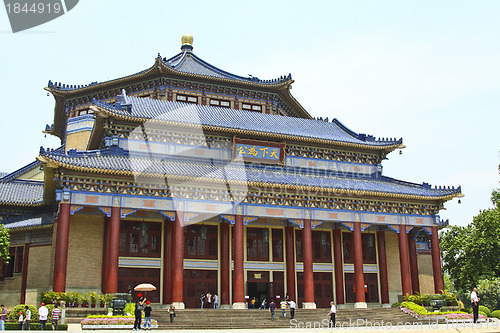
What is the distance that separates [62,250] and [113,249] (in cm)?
243

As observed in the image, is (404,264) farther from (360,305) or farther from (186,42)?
(186,42)

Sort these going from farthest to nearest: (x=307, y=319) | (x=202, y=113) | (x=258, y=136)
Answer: (x=202, y=113)
(x=258, y=136)
(x=307, y=319)

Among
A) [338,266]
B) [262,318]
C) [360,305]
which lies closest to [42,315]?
[262,318]

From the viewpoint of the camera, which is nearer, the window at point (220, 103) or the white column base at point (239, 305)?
the white column base at point (239, 305)

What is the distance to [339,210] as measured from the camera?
32031 millimetres

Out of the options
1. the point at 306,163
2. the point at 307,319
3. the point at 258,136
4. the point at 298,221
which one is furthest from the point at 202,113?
the point at 307,319

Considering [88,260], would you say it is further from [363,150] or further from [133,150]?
[363,150]

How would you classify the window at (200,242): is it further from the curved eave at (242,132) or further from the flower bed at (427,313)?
the flower bed at (427,313)

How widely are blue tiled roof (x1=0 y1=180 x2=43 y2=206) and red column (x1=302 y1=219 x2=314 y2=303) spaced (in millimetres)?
16828

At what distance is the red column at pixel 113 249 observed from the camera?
84.6 ft

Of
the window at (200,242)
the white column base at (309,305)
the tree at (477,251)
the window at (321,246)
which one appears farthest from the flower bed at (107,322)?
the tree at (477,251)

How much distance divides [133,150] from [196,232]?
605 cm

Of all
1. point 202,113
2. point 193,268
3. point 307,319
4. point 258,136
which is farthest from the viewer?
point 202,113

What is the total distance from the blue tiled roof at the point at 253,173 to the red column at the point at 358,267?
2.71 m
